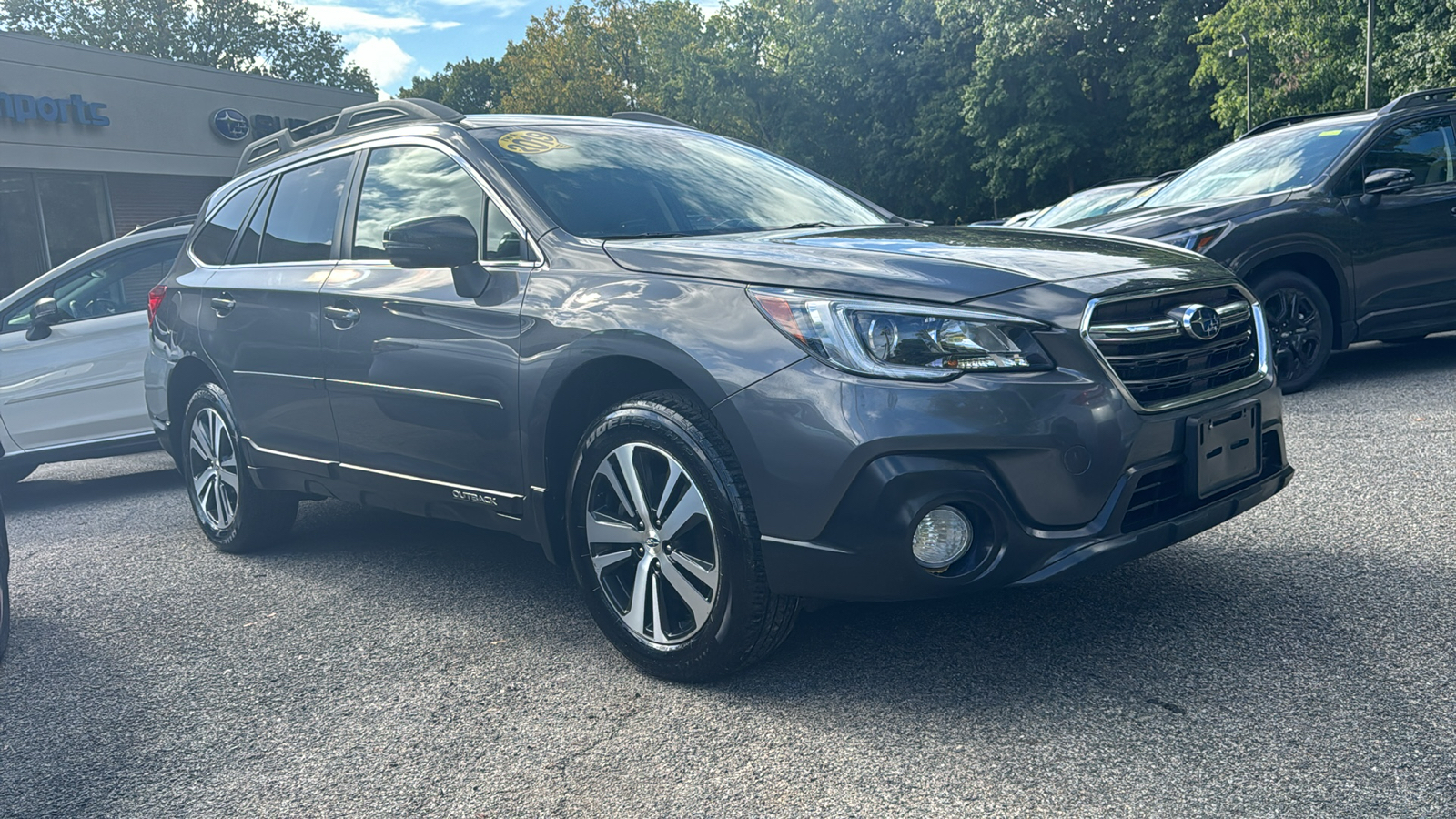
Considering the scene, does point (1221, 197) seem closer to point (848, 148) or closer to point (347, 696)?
point (347, 696)

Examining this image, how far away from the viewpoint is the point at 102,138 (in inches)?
923

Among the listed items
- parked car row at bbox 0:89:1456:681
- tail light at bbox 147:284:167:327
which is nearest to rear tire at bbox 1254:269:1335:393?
parked car row at bbox 0:89:1456:681

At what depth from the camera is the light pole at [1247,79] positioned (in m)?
31.8

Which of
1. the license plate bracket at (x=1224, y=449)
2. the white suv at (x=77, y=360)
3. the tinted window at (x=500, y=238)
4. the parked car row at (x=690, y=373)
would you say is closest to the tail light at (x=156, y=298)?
the parked car row at (x=690, y=373)

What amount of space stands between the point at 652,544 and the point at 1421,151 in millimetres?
6658

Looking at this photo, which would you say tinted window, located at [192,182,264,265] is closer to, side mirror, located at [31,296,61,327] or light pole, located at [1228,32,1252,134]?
side mirror, located at [31,296,61,327]

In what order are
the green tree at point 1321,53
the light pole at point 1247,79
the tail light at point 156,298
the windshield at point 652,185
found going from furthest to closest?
the light pole at point 1247,79 < the green tree at point 1321,53 < the tail light at point 156,298 < the windshield at point 652,185

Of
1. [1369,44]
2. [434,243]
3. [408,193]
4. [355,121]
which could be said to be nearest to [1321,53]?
[1369,44]

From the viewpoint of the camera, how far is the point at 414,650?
3.88 m

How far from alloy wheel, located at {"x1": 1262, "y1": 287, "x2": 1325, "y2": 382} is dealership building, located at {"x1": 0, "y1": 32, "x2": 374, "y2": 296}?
20890mm

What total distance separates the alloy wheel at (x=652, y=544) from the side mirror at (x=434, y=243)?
2.99 feet

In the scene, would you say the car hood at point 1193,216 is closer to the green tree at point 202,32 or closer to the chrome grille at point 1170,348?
the chrome grille at point 1170,348

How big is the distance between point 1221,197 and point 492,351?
18.4 ft

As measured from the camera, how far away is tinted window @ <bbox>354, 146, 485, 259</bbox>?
4066 mm
